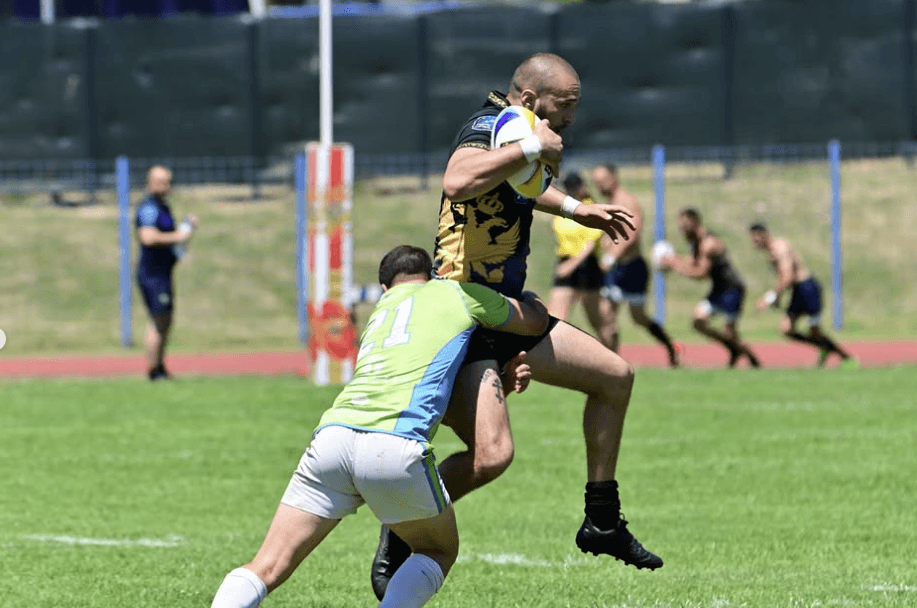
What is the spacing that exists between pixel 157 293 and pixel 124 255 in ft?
20.4

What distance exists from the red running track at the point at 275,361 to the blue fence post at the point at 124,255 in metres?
1.20

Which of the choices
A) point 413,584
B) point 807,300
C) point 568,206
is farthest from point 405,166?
point 413,584

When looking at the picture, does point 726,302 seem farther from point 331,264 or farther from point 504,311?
point 504,311

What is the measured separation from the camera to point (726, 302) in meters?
19.0

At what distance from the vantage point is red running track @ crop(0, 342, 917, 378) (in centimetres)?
1911

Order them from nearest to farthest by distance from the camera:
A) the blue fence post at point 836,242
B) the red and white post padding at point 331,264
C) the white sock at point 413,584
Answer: the white sock at point 413,584 → the red and white post padding at point 331,264 → the blue fence post at point 836,242

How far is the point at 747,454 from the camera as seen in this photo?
39.1 feet

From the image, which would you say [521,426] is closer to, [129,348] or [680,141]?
[129,348]

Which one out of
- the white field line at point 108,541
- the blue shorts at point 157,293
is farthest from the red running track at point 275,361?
the white field line at point 108,541

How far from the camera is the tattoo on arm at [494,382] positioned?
21.2ft

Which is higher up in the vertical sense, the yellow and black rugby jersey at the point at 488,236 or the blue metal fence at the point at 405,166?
the blue metal fence at the point at 405,166

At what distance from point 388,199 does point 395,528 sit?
2037cm

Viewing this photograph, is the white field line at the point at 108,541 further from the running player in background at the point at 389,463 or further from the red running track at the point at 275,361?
the red running track at the point at 275,361

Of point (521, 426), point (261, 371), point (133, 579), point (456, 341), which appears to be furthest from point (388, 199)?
point (456, 341)
